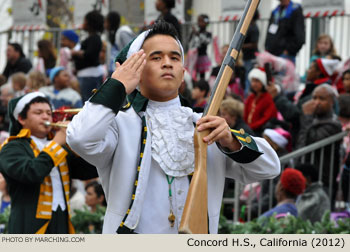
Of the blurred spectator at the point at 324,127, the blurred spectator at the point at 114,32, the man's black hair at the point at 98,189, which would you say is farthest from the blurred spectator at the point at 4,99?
the blurred spectator at the point at 324,127

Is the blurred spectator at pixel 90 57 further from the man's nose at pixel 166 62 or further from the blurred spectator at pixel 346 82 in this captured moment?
the man's nose at pixel 166 62

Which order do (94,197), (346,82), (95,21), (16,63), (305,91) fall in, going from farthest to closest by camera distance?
(16,63)
(95,21)
(305,91)
(346,82)
(94,197)

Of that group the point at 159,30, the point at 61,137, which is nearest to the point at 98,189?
the point at 61,137

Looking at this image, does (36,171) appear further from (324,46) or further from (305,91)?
(324,46)

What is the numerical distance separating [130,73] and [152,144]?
0.41 meters

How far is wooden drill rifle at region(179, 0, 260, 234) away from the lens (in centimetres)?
381

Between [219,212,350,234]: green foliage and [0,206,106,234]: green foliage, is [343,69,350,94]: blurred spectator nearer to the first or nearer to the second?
[219,212,350,234]: green foliage

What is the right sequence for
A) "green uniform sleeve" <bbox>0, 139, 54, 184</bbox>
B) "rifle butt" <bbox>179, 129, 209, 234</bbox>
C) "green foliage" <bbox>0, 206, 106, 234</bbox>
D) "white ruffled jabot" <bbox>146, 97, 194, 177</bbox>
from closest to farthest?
"rifle butt" <bbox>179, 129, 209, 234</bbox>
"white ruffled jabot" <bbox>146, 97, 194, 177</bbox>
"green uniform sleeve" <bbox>0, 139, 54, 184</bbox>
"green foliage" <bbox>0, 206, 106, 234</bbox>

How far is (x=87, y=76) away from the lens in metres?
12.3

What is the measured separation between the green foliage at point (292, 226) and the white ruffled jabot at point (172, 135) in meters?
3.01

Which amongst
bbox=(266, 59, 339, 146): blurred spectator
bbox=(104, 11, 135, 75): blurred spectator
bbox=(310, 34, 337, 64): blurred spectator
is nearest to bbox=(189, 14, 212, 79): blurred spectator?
bbox=(104, 11, 135, 75): blurred spectator

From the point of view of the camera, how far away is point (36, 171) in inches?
243

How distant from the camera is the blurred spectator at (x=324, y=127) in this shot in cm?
919

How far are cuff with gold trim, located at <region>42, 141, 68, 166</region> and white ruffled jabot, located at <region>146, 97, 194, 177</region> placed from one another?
6.81ft
